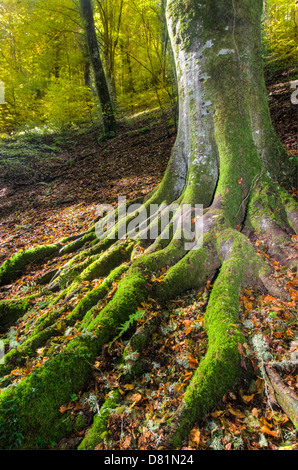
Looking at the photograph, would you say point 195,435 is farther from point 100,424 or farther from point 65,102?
point 65,102

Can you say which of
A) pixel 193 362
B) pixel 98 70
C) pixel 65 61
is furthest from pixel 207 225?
pixel 65 61

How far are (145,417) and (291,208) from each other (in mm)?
3311

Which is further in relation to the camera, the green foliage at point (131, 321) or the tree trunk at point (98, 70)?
the tree trunk at point (98, 70)

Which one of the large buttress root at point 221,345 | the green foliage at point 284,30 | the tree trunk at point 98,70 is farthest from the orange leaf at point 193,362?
the tree trunk at point 98,70

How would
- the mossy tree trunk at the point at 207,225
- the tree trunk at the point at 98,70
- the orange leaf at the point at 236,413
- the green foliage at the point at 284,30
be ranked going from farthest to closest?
the tree trunk at the point at 98,70
the green foliage at the point at 284,30
the mossy tree trunk at the point at 207,225
the orange leaf at the point at 236,413

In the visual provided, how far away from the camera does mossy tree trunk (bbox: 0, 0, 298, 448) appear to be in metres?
2.23

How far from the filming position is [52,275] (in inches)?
183

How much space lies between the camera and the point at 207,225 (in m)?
3.58

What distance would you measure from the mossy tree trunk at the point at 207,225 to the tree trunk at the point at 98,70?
8.82m

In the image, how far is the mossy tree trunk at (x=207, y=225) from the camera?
2230mm

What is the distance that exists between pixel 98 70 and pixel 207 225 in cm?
1203

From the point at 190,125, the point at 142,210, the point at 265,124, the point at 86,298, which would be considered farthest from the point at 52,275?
the point at 265,124

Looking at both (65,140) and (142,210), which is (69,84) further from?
(142,210)

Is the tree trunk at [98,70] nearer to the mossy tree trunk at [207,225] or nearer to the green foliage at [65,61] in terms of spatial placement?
the green foliage at [65,61]
